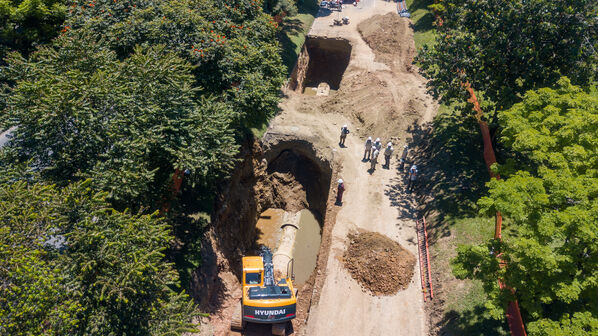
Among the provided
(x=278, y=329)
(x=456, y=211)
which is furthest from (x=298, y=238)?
(x=456, y=211)

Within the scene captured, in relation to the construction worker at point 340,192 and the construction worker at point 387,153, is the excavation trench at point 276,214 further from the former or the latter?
the construction worker at point 387,153

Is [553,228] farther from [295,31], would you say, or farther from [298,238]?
[295,31]

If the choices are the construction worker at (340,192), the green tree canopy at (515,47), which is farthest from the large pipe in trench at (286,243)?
the green tree canopy at (515,47)

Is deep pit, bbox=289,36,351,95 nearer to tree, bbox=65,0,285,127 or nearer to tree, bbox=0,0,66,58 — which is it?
tree, bbox=65,0,285,127

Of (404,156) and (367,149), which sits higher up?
(404,156)

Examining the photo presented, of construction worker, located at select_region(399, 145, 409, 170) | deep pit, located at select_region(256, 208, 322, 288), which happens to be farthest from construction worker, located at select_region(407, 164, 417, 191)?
deep pit, located at select_region(256, 208, 322, 288)

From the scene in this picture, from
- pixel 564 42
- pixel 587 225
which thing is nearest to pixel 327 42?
pixel 564 42

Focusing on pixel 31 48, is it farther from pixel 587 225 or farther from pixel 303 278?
pixel 587 225
